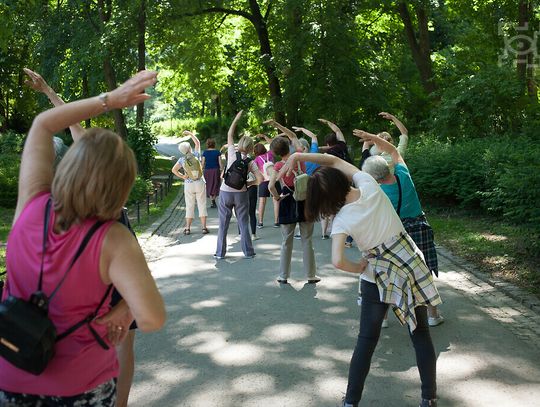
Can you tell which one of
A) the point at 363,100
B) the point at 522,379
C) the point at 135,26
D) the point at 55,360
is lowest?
the point at 522,379

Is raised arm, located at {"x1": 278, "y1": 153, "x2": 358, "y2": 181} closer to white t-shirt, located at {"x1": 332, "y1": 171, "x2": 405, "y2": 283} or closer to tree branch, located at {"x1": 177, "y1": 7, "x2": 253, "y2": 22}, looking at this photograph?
white t-shirt, located at {"x1": 332, "y1": 171, "x2": 405, "y2": 283}

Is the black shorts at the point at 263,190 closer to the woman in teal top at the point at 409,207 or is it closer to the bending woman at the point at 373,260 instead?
the woman in teal top at the point at 409,207

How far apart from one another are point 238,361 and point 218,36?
28.3 metres

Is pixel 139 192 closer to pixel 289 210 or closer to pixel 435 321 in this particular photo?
pixel 289 210

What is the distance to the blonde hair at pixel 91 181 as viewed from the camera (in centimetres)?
235

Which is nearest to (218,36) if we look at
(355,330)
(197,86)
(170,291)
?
(197,86)

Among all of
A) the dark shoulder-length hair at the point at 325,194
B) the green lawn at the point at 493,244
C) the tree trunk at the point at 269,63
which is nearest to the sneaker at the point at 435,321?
the green lawn at the point at 493,244

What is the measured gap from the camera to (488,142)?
15125mm

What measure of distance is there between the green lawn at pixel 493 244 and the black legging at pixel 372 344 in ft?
12.4

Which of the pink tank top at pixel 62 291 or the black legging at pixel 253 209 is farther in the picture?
the black legging at pixel 253 209

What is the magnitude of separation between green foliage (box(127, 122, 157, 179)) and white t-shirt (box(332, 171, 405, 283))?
19947mm

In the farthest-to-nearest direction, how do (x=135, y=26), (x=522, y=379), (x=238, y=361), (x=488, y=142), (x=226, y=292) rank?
1. (x=135, y=26)
2. (x=488, y=142)
3. (x=226, y=292)
4. (x=238, y=361)
5. (x=522, y=379)

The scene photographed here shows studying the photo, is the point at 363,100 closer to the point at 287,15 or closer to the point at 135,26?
the point at 287,15

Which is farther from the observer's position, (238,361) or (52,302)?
(238,361)
